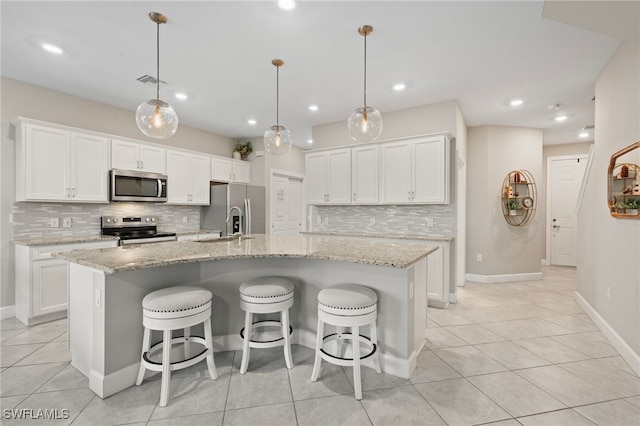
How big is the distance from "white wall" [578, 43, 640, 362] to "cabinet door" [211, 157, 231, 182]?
5.39m

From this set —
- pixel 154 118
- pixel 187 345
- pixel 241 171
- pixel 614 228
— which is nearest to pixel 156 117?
pixel 154 118

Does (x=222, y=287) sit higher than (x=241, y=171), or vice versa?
(x=241, y=171)

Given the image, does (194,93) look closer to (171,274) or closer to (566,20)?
(171,274)

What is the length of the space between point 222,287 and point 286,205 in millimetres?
4157

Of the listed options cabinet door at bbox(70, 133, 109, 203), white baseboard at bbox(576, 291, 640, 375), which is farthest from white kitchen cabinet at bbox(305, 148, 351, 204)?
white baseboard at bbox(576, 291, 640, 375)

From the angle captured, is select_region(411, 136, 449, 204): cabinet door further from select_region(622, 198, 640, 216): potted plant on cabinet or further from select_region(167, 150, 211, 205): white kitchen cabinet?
select_region(167, 150, 211, 205): white kitchen cabinet

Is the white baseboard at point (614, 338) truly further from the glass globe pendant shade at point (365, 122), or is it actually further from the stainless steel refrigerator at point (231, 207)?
the stainless steel refrigerator at point (231, 207)

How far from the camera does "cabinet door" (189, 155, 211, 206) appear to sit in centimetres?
507

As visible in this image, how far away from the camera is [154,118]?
242cm

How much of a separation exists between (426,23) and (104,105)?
4.35 m

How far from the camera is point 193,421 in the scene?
1729 mm

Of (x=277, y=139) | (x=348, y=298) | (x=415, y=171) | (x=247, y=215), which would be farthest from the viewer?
(x=247, y=215)

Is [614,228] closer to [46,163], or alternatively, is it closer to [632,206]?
[632,206]

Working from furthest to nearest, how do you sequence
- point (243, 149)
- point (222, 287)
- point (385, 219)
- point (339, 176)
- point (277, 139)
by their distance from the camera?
point (243, 149) < point (339, 176) < point (385, 219) < point (277, 139) < point (222, 287)
